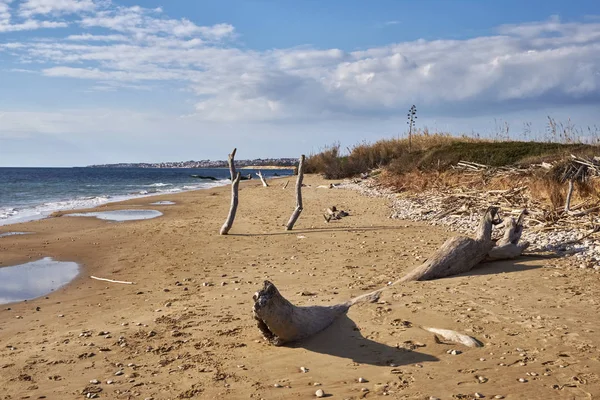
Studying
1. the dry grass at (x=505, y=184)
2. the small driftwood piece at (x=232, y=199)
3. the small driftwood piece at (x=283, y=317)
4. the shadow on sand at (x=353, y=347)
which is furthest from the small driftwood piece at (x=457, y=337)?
the small driftwood piece at (x=232, y=199)

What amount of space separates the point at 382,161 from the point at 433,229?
2324cm

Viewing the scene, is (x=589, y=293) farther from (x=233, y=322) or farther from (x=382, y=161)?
(x=382, y=161)

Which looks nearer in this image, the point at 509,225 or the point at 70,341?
the point at 70,341

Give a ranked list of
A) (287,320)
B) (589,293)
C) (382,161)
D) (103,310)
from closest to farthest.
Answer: (287,320)
(589,293)
(103,310)
(382,161)

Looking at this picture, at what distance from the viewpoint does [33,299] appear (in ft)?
27.6

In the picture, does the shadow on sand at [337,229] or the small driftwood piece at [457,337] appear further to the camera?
the shadow on sand at [337,229]

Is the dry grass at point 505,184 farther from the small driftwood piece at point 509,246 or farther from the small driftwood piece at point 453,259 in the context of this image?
the small driftwood piece at point 453,259

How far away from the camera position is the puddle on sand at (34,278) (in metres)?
8.80

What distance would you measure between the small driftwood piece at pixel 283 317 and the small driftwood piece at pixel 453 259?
7.04 ft

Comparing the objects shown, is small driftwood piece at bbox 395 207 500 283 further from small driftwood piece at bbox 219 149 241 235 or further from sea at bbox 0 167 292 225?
sea at bbox 0 167 292 225

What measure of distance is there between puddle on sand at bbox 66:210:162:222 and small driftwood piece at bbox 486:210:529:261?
570 inches

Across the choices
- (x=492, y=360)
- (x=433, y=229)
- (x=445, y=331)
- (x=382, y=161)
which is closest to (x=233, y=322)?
(x=445, y=331)

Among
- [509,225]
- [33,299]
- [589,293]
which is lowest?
[33,299]

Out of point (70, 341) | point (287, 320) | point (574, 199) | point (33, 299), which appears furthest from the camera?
point (574, 199)
